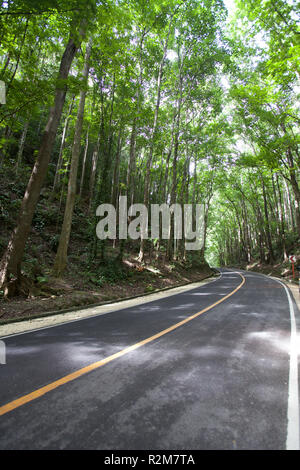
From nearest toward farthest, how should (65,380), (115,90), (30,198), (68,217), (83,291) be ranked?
(65,380) → (30,198) → (83,291) → (68,217) → (115,90)

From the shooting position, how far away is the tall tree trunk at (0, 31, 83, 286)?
24.5ft

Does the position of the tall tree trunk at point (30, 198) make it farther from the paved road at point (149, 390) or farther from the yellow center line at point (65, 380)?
the yellow center line at point (65, 380)

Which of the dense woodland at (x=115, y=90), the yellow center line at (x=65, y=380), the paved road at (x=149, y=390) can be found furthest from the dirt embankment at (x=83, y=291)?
the yellow center line at (x=65, y=380)

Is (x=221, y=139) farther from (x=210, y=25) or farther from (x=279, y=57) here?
(x=279, y=57)

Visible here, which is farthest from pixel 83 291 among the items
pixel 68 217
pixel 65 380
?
pixel 65 380

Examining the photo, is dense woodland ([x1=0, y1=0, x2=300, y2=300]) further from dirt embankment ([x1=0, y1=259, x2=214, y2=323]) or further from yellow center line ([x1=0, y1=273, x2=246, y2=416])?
yellow center line ([x1=0, y1=273, x2=246, y2=416])

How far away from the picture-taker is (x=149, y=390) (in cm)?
266

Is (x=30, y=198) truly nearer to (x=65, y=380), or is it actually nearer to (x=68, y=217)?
(x=68, y=217)

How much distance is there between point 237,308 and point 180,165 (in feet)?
65.3

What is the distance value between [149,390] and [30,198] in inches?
282

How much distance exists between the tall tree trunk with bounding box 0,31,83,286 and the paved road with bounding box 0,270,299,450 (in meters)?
3.36

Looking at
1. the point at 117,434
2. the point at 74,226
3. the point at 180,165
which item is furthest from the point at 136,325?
the point at 180,165

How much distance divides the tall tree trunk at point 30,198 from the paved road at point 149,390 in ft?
11.0
